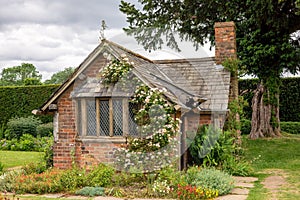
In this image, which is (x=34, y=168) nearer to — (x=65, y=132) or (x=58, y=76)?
(x=65, y=132)

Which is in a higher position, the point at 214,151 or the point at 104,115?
the point at 104,115

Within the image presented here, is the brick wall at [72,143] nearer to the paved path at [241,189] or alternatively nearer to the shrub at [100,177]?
the shrub at [100,177]

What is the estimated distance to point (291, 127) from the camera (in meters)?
19.6

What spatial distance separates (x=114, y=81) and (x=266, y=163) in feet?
20.9

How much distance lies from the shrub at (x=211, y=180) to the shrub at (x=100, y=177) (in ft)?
6.30

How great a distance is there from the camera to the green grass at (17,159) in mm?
12805

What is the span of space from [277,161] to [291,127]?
764 centimetres

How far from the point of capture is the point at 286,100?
20750 millimetres

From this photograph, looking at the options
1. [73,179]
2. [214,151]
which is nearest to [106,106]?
[73,179]

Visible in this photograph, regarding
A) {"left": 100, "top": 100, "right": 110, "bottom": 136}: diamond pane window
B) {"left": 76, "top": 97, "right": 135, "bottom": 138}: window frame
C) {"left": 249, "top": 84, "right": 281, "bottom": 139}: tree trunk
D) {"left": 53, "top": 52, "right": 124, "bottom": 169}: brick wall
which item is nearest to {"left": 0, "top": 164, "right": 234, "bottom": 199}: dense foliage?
{"left": 53, "top": 52, "right": 124, "bottom": 169}: brick wall

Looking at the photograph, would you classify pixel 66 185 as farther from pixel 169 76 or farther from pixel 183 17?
pixel 183 17

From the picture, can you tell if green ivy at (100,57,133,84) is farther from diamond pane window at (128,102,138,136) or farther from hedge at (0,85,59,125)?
hedge at (0,85,59,125)

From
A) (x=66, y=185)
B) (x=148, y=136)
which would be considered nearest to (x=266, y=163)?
(x=148, y=136)

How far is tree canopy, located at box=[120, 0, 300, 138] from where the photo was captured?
13.6 meters
